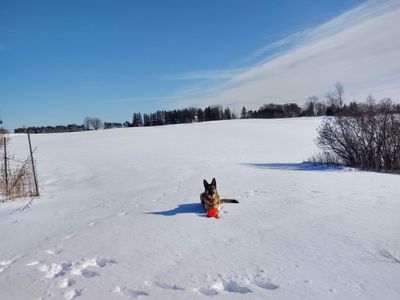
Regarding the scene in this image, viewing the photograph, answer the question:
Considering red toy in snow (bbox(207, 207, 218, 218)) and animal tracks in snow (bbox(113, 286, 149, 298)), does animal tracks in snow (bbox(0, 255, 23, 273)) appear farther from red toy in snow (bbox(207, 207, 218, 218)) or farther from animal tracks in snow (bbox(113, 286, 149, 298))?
red toy in snow (bbox(207, 207, 218, 218))

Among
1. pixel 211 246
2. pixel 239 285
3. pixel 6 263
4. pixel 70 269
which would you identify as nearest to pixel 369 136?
pixel 211 246

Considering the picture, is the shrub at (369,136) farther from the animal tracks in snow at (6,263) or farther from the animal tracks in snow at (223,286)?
the animal tracks in snow at (6,263)

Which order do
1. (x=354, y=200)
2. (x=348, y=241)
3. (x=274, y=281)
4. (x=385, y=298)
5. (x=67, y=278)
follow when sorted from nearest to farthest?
(x=385, y=298) < (x=274, y=281) < (x=67, y=278) < (x=348, y=241) < (x=354, y=200)

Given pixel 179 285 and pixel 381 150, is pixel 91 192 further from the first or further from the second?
pixel 381 150

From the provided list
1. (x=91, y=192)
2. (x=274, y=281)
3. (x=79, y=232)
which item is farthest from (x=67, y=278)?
(x=91, y=192)

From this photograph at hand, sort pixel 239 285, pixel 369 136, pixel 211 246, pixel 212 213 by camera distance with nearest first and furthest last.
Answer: pixel 239 285 < pixel 211 246 < pixel 212 213 < pixel 369 136

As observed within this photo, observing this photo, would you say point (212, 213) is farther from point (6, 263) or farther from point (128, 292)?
point (6, 263)

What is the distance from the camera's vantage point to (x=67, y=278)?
4676 mm

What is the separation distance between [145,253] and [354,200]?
197 inches

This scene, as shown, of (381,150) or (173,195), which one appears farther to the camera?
(381,150)

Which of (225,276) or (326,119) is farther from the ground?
(326,119)

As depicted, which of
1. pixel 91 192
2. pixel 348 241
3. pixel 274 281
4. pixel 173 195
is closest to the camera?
pixel 274 281

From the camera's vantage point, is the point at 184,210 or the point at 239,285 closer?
the point at 239,285

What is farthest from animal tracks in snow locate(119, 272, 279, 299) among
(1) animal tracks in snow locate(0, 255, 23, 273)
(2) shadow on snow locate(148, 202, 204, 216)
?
(2) shadow on snow locate(148, 202, 204, 216)
